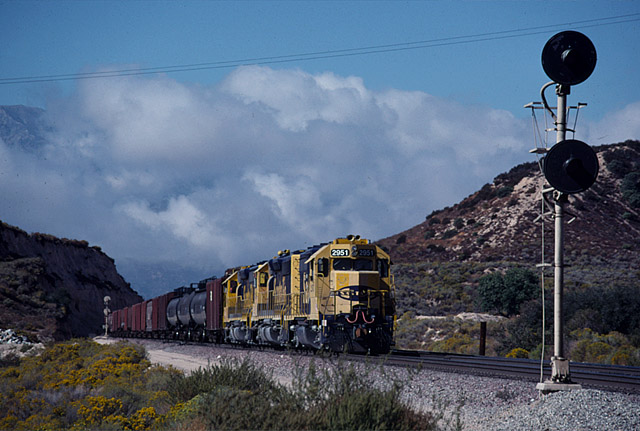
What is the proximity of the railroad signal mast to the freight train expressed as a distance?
291 inches

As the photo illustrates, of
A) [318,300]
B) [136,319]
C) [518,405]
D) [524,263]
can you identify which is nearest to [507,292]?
[524,263]

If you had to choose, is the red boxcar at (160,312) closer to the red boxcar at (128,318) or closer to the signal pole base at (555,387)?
the red boxcar at (128,318)

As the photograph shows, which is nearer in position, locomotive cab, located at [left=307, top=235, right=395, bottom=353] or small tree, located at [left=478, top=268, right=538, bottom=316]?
locomotive cab, located at [left=307, top=235, right=395, bottom=353]

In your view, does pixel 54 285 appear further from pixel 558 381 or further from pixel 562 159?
pixel 562 159

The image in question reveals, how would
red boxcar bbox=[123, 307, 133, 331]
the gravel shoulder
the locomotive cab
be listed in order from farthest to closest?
red boxcar bbox=[123, 307, 133, 331]
the locomotive cab
the gravel shoulder

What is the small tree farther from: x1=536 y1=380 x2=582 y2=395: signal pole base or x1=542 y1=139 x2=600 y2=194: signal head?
x1=542 y1=139 x2=600 y2=194: signal head

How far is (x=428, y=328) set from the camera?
38469mm

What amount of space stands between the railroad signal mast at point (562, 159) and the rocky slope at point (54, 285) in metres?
49.7

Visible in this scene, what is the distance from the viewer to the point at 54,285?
246 ft

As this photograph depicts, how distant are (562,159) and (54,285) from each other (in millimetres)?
73084

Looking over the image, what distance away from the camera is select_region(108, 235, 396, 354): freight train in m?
21.6

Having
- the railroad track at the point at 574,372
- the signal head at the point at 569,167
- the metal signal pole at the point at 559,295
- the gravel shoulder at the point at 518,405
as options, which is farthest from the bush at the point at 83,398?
the signal head at the point at 569,167

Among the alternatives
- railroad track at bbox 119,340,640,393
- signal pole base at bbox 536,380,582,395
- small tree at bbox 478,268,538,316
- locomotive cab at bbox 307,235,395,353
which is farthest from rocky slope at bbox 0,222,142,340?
signal pole base at bbox 536,380,582,395

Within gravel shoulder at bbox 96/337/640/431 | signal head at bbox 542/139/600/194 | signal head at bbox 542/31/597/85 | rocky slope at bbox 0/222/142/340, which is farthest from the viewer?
rocky slope at bbox 0/222/142/340
